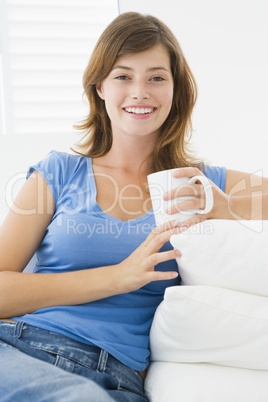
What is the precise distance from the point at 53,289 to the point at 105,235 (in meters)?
0.21

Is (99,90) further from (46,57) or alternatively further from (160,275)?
(46,57)

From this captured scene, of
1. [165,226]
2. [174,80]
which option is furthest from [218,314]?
[174,80]

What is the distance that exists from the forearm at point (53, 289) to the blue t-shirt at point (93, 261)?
3 centimetres

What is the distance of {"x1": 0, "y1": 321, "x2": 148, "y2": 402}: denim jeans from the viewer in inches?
29.6

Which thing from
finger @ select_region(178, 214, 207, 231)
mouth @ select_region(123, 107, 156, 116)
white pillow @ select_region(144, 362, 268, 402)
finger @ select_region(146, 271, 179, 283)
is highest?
mouth @ select_region(123, 107, 156, 116)

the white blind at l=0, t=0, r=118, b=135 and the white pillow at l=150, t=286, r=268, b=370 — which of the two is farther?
the white blind at l=0, t=0, r=118, b=135

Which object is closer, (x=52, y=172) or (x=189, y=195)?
(x=189, y=195)

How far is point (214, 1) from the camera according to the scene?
2.68 metres

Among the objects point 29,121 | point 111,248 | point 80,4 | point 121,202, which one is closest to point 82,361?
point 111,248

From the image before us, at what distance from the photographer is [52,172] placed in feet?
4.41

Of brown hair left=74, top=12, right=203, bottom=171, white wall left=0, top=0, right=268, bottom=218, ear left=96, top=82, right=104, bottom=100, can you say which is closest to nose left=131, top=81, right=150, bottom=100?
brown hair left=74, top=12, right=203, bottom=171

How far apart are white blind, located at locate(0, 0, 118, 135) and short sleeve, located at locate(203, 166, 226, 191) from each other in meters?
1.44

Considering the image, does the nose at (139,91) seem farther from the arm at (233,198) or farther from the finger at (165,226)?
the finger at (165,226)

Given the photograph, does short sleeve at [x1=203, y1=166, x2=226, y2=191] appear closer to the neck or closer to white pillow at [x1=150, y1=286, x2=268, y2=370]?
the neck
